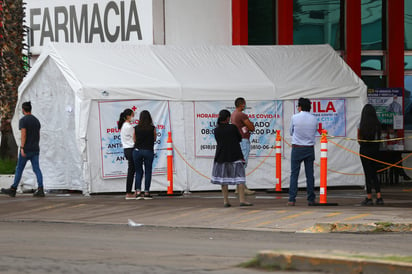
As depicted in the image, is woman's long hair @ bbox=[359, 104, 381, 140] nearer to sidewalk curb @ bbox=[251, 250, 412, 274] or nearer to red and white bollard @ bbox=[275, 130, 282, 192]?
red and white bollard @ bbox=[275, 130, 282, 192]

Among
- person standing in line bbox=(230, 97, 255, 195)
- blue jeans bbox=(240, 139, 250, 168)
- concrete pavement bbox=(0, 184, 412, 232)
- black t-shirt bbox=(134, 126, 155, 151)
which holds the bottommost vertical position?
concrete pavement bbox=(0, 184, 412, 232)

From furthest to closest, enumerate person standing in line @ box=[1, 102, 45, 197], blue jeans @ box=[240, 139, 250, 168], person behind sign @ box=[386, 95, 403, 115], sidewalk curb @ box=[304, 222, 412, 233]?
1. person behind sign @ box=[386, 95, 403, 115]
2. person standing in line @ box=[1, 102, 45, 197]
3. blue jeans @ box=[240, 139, 250, 168]
4. sidewalk curb @ box=[304, 222, 412, 233]

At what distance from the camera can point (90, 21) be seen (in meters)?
25.2

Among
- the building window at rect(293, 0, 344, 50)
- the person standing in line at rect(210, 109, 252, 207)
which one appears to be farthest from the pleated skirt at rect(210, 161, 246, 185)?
the building window at rect(293, 0, 344, 50)

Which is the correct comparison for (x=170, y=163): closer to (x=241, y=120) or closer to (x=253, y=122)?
(x=241, y=120)

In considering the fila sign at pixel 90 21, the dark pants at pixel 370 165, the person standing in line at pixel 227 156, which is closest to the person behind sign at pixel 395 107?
the fila sign at pixel 90 21

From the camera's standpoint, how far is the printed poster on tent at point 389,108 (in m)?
26.2

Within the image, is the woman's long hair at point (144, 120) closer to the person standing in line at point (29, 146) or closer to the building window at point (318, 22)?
the person standing in line at point (29, 146)

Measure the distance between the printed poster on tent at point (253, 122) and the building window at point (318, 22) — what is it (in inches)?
189

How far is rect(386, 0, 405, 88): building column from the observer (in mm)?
26625

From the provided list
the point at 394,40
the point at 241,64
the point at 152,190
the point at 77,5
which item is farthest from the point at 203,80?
the point at 394,40

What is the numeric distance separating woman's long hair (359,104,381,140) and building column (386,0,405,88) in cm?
952

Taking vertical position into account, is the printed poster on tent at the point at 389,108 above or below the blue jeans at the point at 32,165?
above

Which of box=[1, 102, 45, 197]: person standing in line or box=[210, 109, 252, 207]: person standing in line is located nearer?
box=[210, 109, 252, 207]: person standing in line
